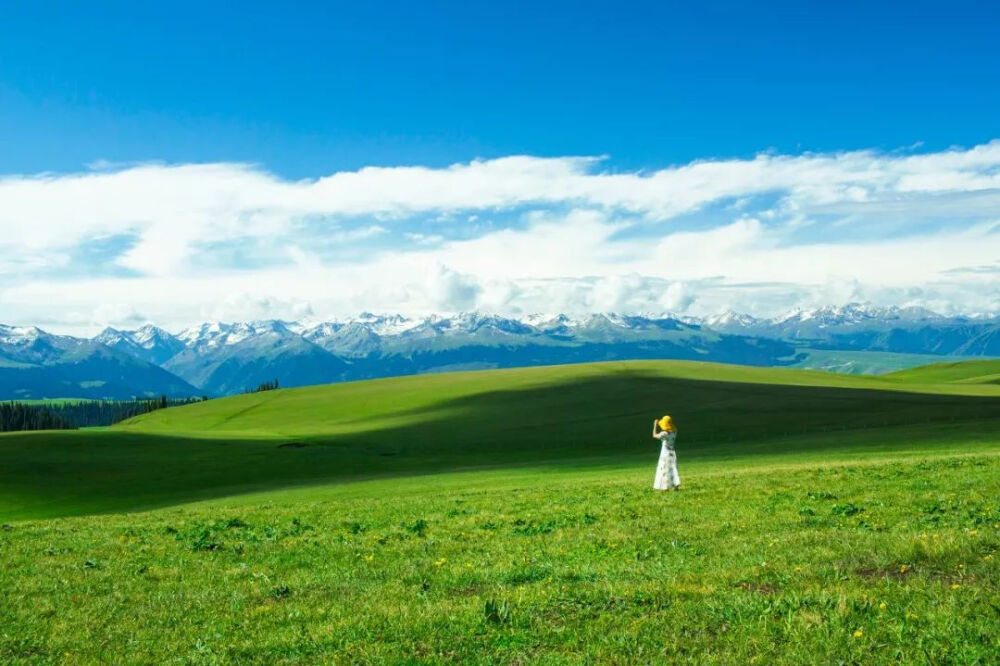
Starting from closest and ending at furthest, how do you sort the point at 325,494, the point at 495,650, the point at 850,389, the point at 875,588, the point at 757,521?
1. the point at 495,650
2. the point at 875,588
3. the point at 757,521
4. the point at 325,494
5. the point at 850,389

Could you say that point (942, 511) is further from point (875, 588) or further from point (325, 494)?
point (325, 494)

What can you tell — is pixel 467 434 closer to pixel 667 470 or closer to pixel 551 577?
pixel 667 470

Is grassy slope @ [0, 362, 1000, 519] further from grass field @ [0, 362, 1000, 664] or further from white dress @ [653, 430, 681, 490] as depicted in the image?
white dress @ [653, 430, 681, 490]

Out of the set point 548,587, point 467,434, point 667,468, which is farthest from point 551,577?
point 467,434

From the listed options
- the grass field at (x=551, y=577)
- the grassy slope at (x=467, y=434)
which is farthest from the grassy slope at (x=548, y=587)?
the grassy slope at (x=467, y=434)

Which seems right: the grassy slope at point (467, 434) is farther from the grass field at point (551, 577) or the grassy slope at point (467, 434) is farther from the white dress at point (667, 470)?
the white dress at point (667, 470)

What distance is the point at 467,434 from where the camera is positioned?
110750 millimetres

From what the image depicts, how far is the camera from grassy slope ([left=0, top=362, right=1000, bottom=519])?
69750 millimetres

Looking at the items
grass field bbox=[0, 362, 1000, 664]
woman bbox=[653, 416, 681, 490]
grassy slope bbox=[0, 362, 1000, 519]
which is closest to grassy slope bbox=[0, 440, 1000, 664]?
grass field bbox=[0, 362, 1000, 664]

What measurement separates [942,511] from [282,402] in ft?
591

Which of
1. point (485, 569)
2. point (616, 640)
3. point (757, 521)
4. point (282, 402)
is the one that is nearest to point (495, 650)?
point (616, 640)

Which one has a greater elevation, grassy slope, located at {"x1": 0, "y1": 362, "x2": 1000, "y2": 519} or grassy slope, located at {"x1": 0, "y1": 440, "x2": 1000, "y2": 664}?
grassy slope, located at {"x1": 0, "y1": 440, "x2": 1000, "y2": 664}

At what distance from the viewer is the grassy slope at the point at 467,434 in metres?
69.8

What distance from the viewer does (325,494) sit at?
2032 inches
